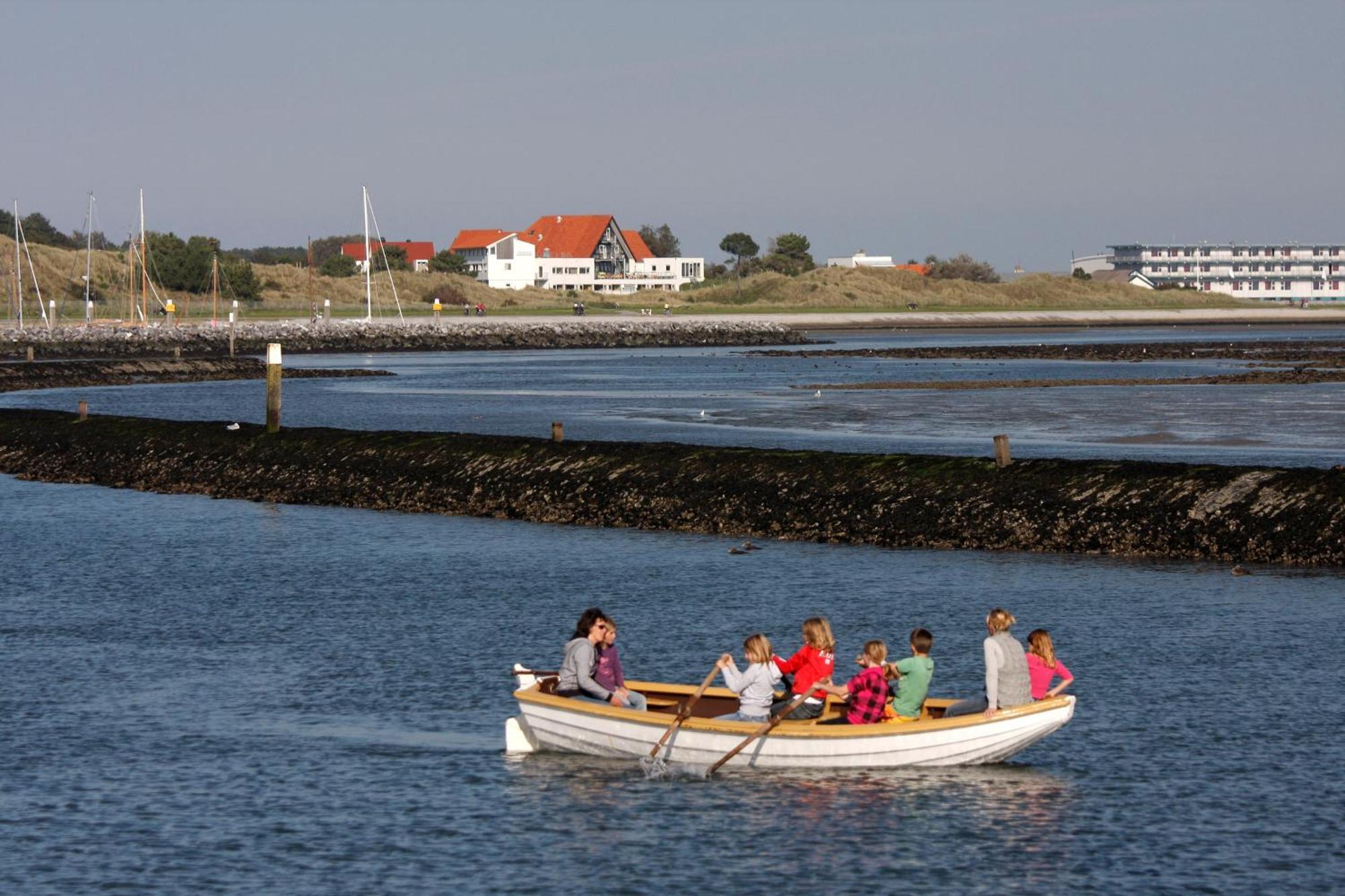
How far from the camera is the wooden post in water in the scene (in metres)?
53.9

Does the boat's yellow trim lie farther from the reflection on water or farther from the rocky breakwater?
the rocky breakwater

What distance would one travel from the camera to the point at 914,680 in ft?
64.7

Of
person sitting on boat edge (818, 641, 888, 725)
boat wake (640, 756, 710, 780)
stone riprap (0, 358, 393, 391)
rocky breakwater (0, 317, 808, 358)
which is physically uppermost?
rocky breakwater (0, 317, 808, 358)

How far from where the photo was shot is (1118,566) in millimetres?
33875

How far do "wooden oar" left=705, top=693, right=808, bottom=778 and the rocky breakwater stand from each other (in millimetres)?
114864

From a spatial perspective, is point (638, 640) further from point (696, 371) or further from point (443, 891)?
point (696, 371)

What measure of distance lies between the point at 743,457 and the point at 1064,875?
26631mm

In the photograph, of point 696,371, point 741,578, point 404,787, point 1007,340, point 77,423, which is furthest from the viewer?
point 1007,340

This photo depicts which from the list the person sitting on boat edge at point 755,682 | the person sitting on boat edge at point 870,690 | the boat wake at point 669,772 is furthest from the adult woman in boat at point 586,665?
the person sitting on boat edge at point 870,690

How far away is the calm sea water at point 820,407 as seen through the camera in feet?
192

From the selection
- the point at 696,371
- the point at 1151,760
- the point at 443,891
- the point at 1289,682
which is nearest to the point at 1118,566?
the point at 1289,682

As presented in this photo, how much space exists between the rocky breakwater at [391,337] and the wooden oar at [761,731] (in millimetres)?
114864

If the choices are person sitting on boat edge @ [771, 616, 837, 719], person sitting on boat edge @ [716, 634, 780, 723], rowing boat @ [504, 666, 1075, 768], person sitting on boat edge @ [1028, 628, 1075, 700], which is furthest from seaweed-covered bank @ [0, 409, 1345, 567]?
person sitting on boat edge @ [716, 634, 780, 723]

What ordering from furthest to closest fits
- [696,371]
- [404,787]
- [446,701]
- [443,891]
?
[696,371]
[446,701]
[404,787]
[443,891]
